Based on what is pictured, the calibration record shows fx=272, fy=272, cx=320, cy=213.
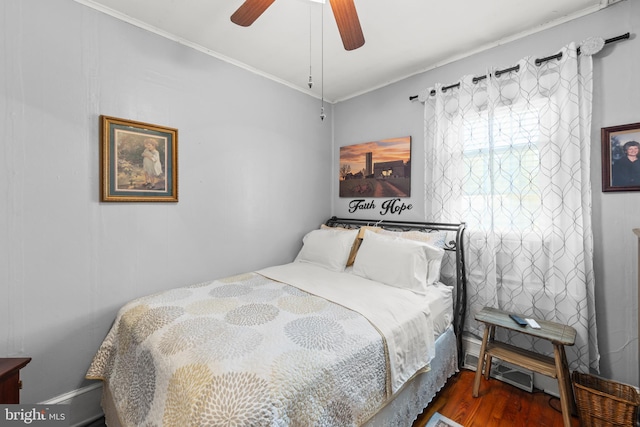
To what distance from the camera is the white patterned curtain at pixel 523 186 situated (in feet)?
5.93

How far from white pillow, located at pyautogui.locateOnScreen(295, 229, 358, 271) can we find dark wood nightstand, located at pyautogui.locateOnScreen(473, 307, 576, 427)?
116 cm

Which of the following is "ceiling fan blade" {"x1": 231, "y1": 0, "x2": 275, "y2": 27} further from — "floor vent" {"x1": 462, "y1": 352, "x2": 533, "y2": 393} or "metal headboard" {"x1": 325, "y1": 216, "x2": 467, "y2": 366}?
"floor vent" {"x1": 462, "y1": 352, "x2": 533, "y2": 393}

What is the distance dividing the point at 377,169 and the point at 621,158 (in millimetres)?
1799

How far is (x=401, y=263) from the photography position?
83.1 inches

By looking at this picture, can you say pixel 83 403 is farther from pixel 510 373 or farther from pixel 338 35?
pixel 338 35

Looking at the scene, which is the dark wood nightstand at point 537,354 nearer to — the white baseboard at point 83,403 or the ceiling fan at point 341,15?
the ceiling fan at point 341,15

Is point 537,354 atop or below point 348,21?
below

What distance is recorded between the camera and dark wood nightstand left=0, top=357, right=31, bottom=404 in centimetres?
124

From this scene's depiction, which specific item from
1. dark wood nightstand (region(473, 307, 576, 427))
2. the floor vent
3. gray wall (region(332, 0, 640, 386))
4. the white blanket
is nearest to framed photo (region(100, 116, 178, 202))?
the white blanket

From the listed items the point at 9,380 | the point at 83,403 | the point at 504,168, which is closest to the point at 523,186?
the point at 504,168

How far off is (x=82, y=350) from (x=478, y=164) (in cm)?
319

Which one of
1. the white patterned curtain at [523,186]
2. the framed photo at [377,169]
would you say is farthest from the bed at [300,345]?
the framed photo at [377,169]

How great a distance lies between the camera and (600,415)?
60.2 inches

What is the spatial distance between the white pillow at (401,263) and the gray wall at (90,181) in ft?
3.88
